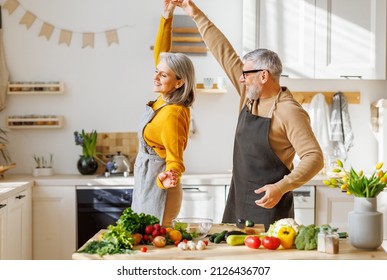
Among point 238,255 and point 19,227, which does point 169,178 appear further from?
point 19,227

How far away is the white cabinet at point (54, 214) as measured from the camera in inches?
181

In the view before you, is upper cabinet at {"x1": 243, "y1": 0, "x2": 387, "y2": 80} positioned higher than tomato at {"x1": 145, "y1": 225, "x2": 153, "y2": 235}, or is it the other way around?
upper cabinet at {"x1": 243, "y1": 0, "x2": 387, "y2": 80}

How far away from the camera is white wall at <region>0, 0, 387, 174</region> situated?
5.05m

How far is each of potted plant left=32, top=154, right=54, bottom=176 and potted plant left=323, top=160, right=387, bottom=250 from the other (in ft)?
9.65

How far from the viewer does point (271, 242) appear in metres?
2.40

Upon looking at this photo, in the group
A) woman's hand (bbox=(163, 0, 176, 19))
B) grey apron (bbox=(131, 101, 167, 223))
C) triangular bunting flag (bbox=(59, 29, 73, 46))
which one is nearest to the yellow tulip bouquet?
grey apron (bbox=(131, 101, 167, 223))

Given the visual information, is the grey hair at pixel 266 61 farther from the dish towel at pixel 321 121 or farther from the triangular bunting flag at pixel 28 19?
the triangular bunting flag at pixel 28 19

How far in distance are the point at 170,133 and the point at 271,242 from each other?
2.63ft

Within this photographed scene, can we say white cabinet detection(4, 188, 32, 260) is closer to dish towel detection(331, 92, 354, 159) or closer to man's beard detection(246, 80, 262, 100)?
man's beard detection(246, 80, 262, 100)

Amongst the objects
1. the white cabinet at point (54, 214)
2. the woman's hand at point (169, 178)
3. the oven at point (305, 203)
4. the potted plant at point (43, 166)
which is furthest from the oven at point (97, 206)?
the woman's hand at point (169, 178)

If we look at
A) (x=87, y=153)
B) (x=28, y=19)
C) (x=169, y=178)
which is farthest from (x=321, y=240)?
(x=28, y=19)

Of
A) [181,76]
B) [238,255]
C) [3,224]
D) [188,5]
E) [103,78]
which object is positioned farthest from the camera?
[103,78]

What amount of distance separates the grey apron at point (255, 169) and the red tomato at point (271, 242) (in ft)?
2.59
